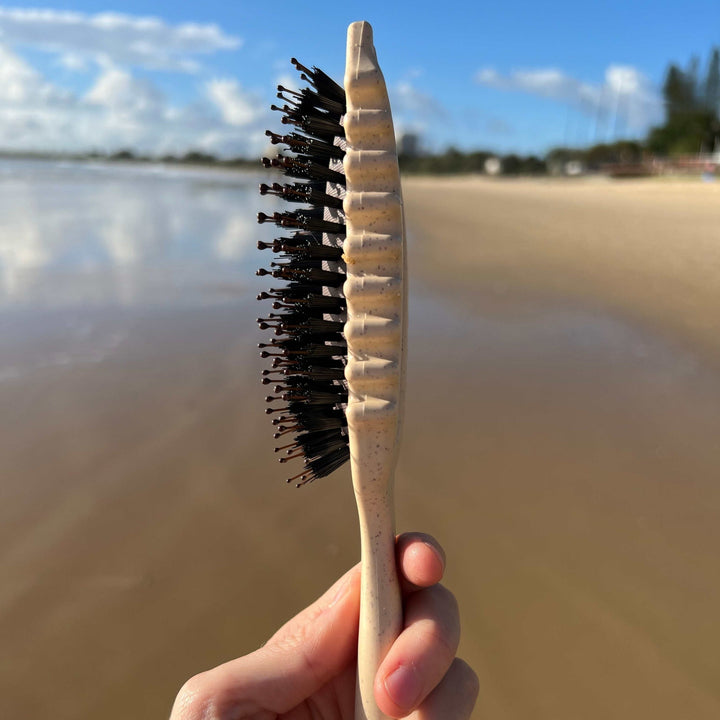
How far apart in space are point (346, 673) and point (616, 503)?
6.53 ft

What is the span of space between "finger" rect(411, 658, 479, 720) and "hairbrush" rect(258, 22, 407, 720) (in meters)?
0.13

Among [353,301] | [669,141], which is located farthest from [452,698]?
[669,141]

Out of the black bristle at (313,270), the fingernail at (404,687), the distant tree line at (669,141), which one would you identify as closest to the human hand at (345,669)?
the fingernail at (404,687)

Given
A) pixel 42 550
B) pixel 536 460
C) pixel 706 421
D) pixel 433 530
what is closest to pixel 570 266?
pixel 706 421

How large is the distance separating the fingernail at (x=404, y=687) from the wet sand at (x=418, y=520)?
0.94 meters

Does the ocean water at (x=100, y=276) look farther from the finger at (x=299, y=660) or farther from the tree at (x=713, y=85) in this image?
the tree at (x=713, y=85)

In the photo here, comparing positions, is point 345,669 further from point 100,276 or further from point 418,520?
point 100,276

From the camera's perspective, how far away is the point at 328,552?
2711mm

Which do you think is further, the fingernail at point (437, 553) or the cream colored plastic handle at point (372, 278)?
the fingernail at point (437, 553)

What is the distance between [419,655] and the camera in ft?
4.31

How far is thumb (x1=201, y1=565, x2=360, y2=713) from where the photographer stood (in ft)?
4.88

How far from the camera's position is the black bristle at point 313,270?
52.5 inches

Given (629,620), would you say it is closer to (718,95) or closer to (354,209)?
(354,209)

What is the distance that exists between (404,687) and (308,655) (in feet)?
1.16
